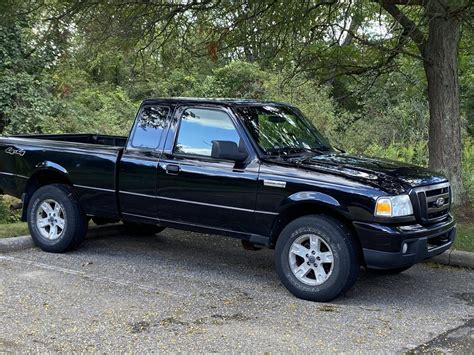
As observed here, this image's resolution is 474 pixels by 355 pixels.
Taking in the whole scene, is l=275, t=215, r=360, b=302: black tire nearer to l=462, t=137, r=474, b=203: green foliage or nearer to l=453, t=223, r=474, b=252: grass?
l=453, t=223, r=474, b=252: grass

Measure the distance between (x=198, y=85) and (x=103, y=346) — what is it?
68.2 feet

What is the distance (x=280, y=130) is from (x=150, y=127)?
1528 mm

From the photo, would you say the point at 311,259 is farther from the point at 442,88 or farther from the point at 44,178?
the point at 442,88

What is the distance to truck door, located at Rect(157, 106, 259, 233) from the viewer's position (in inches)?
240

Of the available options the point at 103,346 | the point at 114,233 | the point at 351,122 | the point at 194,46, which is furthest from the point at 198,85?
the point at 103,346

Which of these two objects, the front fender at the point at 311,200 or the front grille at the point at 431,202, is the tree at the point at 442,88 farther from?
the front fender at the point at 311,200

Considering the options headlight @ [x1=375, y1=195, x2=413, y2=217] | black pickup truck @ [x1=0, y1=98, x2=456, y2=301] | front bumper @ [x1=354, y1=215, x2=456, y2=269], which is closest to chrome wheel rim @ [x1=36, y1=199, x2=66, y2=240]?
black pickup truck @ [x1=0, y1=98, x2=456, y2=301]

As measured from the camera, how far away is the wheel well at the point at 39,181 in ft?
24.7

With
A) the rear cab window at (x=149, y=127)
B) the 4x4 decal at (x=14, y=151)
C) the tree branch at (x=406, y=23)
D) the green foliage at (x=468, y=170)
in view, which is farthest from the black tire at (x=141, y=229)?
the green foliage at (x=468, y=170)

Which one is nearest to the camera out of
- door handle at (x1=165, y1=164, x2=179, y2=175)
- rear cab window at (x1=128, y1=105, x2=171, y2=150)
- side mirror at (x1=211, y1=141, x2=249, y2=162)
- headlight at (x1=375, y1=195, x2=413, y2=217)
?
headlight at (x1=375, y1=195, x2=413, y2=217)

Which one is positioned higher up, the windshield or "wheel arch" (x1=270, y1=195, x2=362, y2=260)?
the windshield

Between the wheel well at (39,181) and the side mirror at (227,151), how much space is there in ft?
7.81

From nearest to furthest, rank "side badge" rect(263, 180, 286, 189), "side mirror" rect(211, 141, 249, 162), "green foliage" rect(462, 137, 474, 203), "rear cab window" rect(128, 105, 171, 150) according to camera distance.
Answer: "side badge" rect(263, 180, 286, 189) < "side mirror" rect(211, 141, 249, 162) < "rear cab window" rect(128, 105, 171, 150) < "green foliage" rect(462, 137, 474, 203)

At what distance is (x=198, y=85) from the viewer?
2458 centimetres
